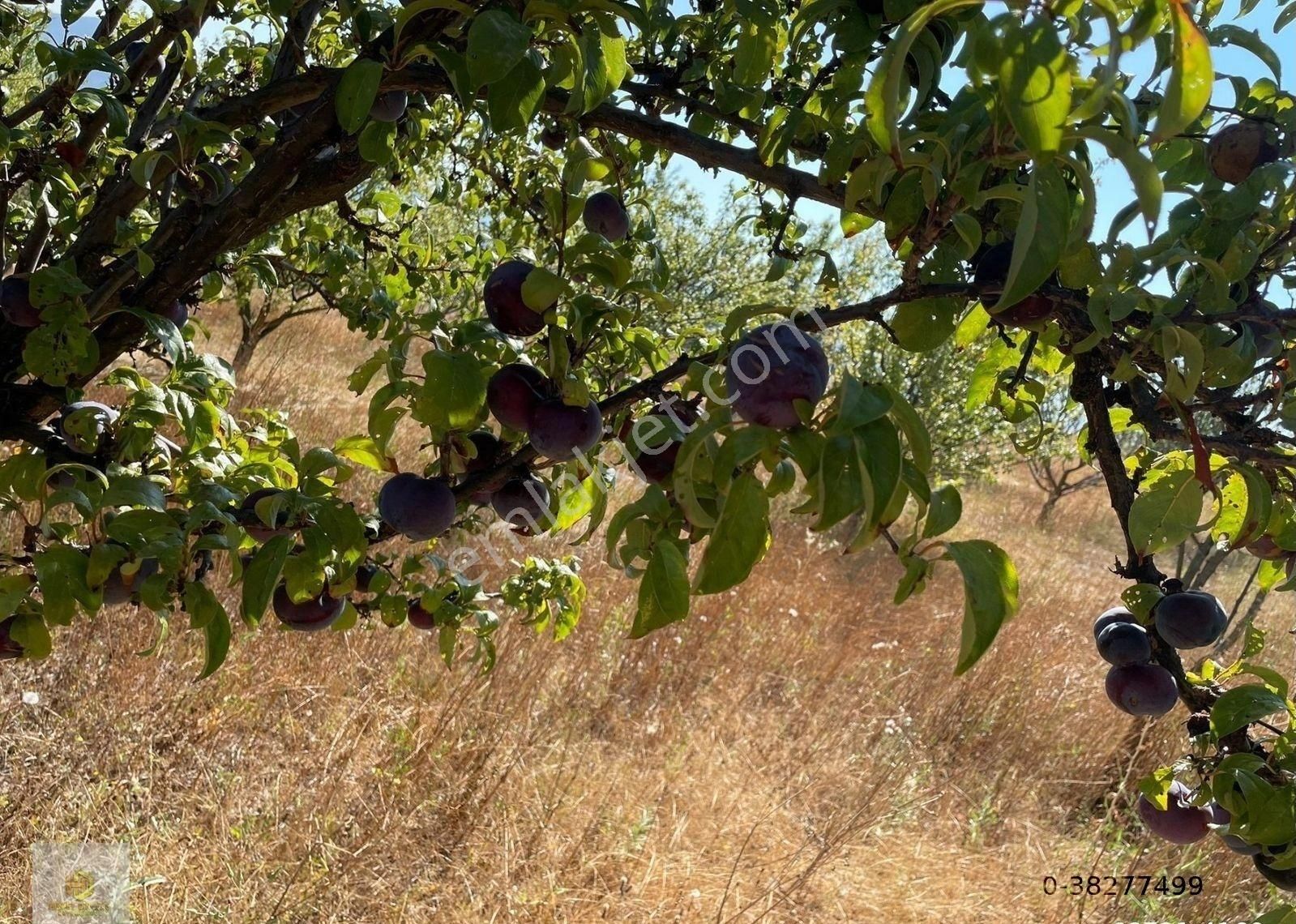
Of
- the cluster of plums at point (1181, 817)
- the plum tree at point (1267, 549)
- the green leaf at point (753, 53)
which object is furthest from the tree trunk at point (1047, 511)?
the green leaf at point (753, 53)

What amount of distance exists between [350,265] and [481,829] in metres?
1.72

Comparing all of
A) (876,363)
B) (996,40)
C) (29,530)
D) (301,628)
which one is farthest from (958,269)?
(876,363)

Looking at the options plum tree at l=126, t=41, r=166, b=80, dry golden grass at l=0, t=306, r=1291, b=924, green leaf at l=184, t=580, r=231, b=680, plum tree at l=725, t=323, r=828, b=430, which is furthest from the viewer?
dry golden grass at l=0, t=306, r=1291, b=924

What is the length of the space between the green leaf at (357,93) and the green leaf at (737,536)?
0.46 metres

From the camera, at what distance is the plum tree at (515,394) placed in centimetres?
73

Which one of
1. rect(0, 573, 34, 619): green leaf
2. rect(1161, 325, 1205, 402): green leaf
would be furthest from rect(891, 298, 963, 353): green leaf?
rect(0, 573, 34, 619): green leaf

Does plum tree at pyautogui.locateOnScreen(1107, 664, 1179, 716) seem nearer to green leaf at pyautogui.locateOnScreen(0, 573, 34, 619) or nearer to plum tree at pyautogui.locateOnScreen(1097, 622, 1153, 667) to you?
plum tree at pyautogui.locateOnScreen(1097, 622, 1153, 667)

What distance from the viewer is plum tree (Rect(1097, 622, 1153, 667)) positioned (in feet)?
3.23

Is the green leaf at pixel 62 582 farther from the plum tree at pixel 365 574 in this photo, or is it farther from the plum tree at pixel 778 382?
the plum tree at pixel 778 382

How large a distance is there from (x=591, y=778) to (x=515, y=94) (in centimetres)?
274

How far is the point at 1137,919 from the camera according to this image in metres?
2.70

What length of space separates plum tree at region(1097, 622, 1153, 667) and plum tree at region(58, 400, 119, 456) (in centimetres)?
117

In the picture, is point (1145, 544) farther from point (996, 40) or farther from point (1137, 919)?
point (1137, 919)

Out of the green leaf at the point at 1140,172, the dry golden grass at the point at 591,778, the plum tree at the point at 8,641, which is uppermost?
the green leaf at the point at 1140,172
